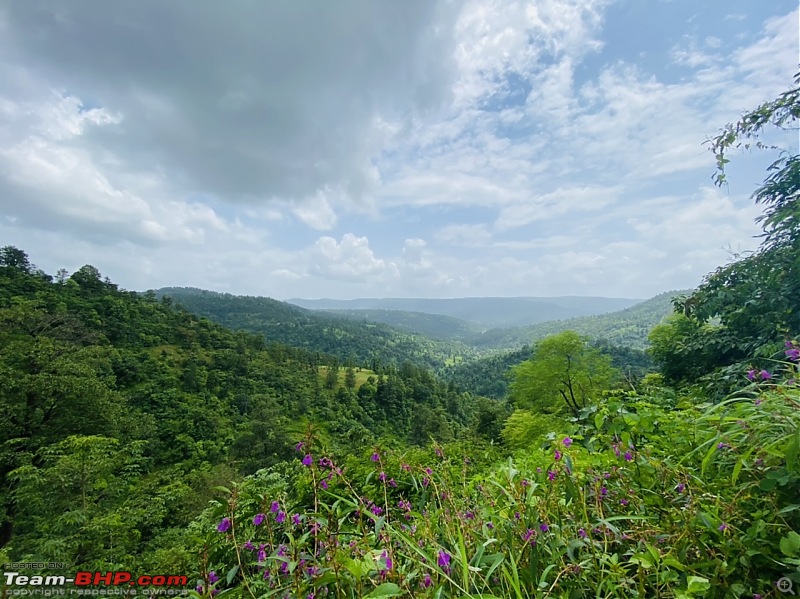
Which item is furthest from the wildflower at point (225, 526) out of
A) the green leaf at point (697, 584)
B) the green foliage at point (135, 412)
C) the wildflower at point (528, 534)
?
the green leaf at point (697, 584)

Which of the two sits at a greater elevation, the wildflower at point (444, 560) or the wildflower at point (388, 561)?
the wildflower at point (388, 561)

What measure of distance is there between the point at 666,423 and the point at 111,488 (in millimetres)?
14899

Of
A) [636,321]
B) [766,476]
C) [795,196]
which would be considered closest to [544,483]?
[766,476]

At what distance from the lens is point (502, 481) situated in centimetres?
157

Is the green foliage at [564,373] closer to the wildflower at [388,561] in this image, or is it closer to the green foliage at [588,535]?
the green foliage at [588,535]

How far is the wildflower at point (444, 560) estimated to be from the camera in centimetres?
106

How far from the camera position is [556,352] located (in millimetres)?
15641

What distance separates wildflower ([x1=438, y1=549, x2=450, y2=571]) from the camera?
106 centimetres

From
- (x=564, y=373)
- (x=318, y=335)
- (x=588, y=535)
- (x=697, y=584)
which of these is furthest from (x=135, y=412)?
(x=318, y=335)

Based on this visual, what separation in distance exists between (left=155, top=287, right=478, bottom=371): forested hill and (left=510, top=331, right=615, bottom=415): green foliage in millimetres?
67064

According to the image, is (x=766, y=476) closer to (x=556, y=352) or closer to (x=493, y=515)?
(x=493, y=515)

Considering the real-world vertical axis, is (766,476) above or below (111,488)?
above

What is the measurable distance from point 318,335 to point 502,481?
10073 centimetres

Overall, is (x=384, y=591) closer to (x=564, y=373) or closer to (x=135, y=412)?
(x=564, y=373)
